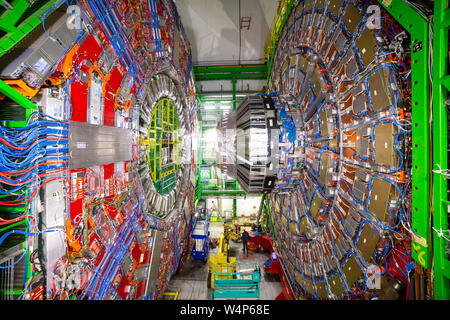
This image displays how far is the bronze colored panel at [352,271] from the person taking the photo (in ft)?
6.32

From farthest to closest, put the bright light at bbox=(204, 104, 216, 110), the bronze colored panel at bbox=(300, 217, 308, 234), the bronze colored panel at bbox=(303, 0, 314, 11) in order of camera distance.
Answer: the bright light at bbox=(204, 104, 216, 110), the bronze colored panel at bbox=(300, 217, 308, 234), the bronze colored panel at bbox=(303, 0, 314, 11)

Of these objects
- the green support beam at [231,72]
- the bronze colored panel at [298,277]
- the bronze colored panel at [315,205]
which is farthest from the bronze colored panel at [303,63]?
the green support beam at [231,72]

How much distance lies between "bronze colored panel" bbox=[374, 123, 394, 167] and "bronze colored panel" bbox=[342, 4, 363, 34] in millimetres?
1111

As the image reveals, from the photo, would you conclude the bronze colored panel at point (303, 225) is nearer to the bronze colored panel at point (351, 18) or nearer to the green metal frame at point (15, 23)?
the bronze colored panel at point (351, 18)

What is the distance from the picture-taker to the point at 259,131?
3.12 m

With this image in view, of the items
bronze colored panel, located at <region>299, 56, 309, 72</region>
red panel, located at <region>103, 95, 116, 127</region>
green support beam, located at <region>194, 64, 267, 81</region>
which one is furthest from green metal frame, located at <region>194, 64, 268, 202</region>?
red panel, located at <region>103, 95, 116, 127</region>

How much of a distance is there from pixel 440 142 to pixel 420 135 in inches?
5.3

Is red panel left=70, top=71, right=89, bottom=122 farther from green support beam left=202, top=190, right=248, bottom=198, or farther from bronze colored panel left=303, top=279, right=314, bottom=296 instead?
green support beam left=202, top=190, right=248, bottom=198

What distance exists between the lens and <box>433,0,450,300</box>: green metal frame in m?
1.23

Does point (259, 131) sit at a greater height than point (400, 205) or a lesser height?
greater

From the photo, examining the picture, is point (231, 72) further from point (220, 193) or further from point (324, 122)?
point (324, 122)

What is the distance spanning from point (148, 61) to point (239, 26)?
4.91 metres
